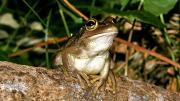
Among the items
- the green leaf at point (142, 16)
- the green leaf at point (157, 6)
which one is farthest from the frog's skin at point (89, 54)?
the green leaf at point (157, 6)

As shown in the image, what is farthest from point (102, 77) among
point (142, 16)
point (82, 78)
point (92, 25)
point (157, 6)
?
point (157, 6)

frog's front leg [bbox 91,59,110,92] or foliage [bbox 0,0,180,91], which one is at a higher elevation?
foliage [bbox 0,0,180,91]

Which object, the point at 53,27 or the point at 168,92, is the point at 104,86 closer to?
the point at 168,92

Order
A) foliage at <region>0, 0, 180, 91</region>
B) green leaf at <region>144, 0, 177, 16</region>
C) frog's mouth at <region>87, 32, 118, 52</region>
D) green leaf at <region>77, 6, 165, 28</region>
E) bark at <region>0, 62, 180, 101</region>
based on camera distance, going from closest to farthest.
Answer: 1. bark at <region>0, 62, 180, 101</region>
2. frog's mouth at <region>87, 32, 118, 52</region>
3. green leaf at <region>77, 6, 165, 28</region>
4. green leaf at <region>144, 0, 177, 16</region>
5. foliage at <region>0, 0, 180, 91</region>

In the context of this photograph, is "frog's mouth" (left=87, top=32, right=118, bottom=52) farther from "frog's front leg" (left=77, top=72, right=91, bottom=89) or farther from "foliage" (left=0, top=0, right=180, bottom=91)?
"foliage" (left=0, top=0, right=180, bottom=91)

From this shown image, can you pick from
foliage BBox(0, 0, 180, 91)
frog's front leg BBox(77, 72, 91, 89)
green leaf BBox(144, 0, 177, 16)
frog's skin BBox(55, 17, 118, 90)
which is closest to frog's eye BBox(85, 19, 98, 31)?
frog's skin BBox(55, 17, 118, 90)

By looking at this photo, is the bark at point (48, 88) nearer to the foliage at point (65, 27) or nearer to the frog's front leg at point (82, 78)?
the frog's front leg at point (82, 78)

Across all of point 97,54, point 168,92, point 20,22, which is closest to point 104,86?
point 97,54
